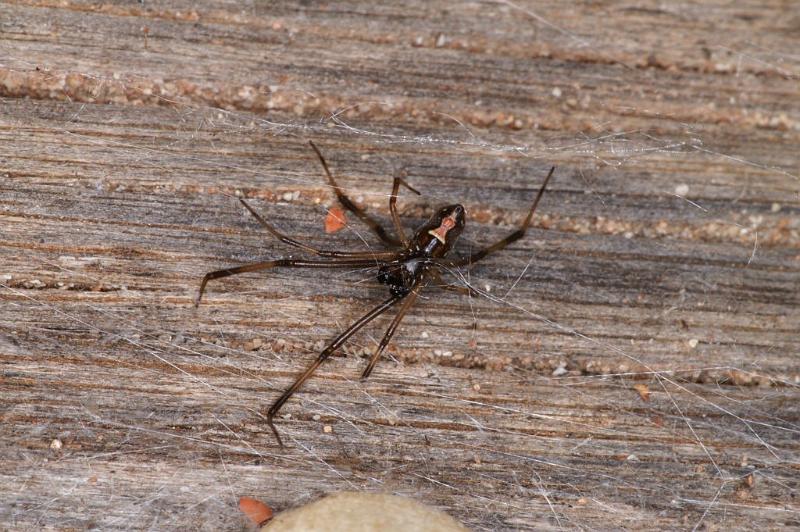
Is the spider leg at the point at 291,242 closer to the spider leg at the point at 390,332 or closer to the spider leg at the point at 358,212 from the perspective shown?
the spider leg at the point at 358,212

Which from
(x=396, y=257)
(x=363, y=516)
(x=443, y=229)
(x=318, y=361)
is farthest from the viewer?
(x=396, y=257)

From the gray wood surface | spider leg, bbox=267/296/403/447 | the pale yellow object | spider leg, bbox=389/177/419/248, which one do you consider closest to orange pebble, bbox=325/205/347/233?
the gray wood surface

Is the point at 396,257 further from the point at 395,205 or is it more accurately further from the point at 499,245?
the point at 499,245

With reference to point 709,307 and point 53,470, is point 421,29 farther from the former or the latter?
point 53,470

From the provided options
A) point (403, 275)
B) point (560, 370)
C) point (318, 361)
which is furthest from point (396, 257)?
point (560, 370)

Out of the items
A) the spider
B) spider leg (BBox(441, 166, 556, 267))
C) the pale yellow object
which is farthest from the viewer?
spider leg (BBox(441, 166, 556, 267))

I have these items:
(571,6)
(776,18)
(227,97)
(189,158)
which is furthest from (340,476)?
(776,18)

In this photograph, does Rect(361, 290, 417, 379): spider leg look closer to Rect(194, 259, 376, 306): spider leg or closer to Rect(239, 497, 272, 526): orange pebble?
Rect(194, 259, 376, 306): spider leg
